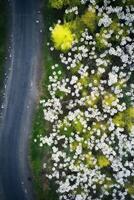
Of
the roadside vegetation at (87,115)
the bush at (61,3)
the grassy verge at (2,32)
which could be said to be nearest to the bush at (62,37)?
the roadside vegetation at (87,115)

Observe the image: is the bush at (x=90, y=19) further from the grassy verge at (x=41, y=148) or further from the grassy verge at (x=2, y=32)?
the grassy verge at (x=2, y=32)

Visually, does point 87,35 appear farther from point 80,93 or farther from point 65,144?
point 65,144

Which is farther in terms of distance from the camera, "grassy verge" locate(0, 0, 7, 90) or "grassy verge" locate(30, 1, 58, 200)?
"grassy verge" locate(30, 1, 58, 200)

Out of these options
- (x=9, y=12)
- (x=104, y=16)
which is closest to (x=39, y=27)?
(x=9, y=12)

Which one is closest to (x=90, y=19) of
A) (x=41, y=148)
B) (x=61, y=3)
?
(x=61, y=3)

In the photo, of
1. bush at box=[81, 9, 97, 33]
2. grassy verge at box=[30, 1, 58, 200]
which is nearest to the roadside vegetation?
grassy verge at box=[30, 1, 58, 200]

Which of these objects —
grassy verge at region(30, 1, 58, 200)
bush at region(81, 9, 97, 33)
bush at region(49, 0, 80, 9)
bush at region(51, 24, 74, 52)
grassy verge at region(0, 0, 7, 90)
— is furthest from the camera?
grassy verge at region(30, 1, 58, 200)

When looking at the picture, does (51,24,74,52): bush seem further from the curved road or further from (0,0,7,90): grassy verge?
(0,0,7,90): grassy verge
